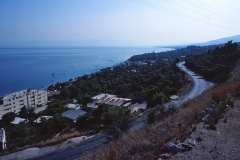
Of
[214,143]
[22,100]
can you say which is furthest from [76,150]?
[22,100]

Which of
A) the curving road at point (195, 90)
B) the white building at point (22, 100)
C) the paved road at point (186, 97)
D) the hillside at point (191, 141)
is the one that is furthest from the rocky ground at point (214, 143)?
the white building at point (22, 100)

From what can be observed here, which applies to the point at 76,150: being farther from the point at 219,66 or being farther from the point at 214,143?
the point at 219,66

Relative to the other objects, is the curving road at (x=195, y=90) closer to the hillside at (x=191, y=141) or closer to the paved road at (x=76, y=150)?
the paved road at (x=76, y=150)

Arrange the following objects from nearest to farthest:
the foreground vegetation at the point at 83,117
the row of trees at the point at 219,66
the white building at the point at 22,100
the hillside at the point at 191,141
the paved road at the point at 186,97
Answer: the hillside at the point at 191,141
the paved road at the point at 186,97
the foreground vegetation at the point at 83,117
the row of trees at the point at 219,66
the white building at the point at 22,100

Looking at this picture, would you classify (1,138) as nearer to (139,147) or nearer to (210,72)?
(139,147)

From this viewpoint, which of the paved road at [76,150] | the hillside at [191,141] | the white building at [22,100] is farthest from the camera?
the white building at [22,100]

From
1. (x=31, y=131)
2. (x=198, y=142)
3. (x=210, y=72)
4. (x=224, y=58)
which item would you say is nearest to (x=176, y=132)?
(x=198, y=142)

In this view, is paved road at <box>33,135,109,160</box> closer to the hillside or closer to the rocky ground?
the hillside

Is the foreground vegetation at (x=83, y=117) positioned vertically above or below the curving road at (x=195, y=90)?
below
